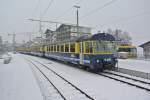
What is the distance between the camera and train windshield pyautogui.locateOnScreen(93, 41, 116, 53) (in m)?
14.6

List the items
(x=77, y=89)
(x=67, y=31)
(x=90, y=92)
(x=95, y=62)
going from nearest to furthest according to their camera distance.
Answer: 1. (x=90, y=92)
2. (x=77, y=89)
3. (x=95, y=62)
4. (x=67, y=31)

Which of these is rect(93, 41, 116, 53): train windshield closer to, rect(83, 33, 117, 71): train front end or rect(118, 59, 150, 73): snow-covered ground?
rect(83, 33, 117, 71): train front end

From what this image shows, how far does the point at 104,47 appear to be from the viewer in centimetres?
1491

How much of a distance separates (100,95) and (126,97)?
3.49 ft

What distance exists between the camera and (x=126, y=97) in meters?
7.88

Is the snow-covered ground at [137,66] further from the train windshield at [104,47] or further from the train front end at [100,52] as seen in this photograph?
the train windshield at [104,47]

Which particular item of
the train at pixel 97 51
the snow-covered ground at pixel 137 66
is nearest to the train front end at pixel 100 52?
the train at pixel 97 51

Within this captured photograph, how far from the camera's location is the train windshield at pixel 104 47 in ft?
48.0

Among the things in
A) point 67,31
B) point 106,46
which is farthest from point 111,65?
point 67,31

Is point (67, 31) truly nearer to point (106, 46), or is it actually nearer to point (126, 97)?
point (106, 46)

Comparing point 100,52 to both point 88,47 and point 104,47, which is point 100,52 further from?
point 88,47

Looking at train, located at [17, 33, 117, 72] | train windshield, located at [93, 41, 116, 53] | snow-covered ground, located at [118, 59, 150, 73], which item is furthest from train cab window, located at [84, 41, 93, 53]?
snow-covered ground, located at [118, 59, 150, 73]

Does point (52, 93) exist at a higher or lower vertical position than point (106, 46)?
lower

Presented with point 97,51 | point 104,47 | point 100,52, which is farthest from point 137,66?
point 97,51
